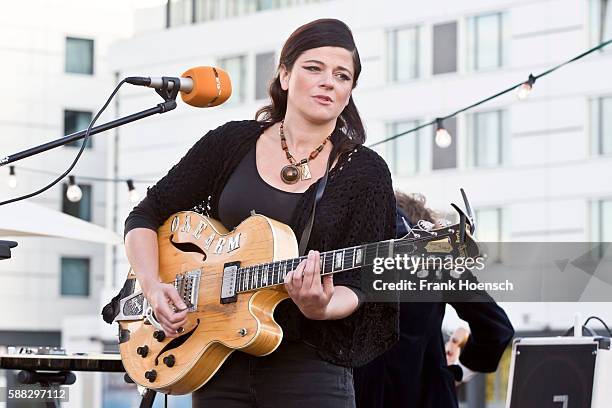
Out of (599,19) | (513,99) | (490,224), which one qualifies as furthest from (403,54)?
(599,19)

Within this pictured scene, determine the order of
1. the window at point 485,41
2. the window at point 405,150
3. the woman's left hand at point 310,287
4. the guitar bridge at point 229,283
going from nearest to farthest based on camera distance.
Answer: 1. the woman's left hand at point 310,287
2. the guitar bridge at point 229,283
3. the window at point 485,41
4. the window at point 405,150

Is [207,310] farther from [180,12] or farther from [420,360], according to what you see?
[180,12]

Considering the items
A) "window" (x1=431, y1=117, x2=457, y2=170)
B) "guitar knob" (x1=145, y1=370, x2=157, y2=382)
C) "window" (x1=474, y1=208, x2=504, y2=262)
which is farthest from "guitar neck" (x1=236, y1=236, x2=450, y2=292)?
"window" (x1=431, y1=117, x2=457, y2=170)

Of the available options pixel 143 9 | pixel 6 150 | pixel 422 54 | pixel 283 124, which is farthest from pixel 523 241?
pixel 283 124

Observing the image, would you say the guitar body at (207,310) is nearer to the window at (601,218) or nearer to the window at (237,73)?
the window at (601,218)

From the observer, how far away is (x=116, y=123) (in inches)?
151

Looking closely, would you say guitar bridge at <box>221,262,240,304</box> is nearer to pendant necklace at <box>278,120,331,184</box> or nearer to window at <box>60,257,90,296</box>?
pendant necklace at <box>278,120,331,184</box>

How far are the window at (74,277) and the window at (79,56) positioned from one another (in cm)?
473

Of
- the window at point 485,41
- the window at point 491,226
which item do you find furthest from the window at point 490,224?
the window at point 485,41

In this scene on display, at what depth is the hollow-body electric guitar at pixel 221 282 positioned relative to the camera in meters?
3.30

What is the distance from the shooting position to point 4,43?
3133cm

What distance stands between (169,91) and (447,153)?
19.0 meters

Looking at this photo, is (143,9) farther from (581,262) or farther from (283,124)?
(283,124)

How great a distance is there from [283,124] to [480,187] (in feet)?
61.9
